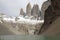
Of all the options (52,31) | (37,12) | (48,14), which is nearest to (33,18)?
(37,12)

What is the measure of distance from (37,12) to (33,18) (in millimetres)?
8583

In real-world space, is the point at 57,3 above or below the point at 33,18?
above

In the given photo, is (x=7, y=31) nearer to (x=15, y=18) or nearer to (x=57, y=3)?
(x=57, y=3)

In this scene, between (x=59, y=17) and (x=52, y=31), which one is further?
(x=59, y=17)

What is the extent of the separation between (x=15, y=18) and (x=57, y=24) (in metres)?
72.6

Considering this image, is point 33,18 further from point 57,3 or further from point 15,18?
point 57,3

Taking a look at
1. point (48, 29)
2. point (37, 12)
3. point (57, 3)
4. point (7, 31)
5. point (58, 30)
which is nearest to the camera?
point (58, 30)

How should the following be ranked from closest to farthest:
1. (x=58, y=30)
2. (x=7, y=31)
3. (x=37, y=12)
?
(x=58, y=30)
(x=7, y=31)
(x=37, y=12)

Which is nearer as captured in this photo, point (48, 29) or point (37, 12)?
point (48, 29)

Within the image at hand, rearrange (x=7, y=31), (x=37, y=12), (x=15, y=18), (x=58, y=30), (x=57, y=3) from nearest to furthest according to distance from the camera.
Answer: (x=58, y=30) < (x=57, y=3) < (x=7, y=31) < (x=37, y=12) < (x=15, y=18)

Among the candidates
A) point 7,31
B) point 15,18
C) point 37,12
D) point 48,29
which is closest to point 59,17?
point 48,29

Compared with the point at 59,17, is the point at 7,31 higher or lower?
lower

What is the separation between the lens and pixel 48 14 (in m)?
80.8

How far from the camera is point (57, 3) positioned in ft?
263
